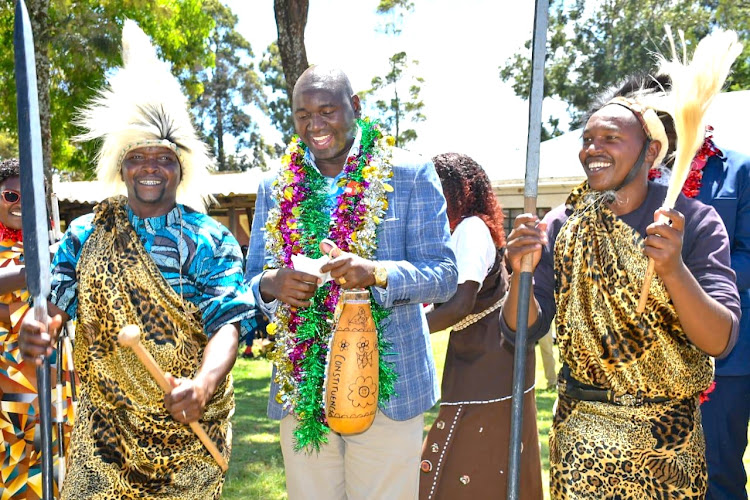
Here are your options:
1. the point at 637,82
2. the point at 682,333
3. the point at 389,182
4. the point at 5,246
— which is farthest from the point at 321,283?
the point at 5,246

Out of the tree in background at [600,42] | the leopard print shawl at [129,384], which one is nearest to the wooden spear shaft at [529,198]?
the leopard print shawl at [129,384]


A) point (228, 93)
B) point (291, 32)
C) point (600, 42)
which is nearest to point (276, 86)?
point (228, 93)

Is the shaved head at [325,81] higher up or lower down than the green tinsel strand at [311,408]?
higher up

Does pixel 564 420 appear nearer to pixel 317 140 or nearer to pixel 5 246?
pixel 317 140

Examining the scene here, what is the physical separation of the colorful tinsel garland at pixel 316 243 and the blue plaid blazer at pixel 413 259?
5 cm

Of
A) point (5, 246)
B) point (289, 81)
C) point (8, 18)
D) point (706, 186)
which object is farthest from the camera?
point (8, 18)

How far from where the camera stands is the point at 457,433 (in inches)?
161

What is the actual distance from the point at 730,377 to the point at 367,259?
2.07m

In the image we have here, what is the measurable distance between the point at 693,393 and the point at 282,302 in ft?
5.48

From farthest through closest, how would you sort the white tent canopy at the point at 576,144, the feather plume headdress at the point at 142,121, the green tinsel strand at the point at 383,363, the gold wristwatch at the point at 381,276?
the white tent canopy at the point at 576,144, the feather plume headdress at the point at 142,121, the green tinsel strand at the point at 383,363, the gold wristwatch at the point at 381,276

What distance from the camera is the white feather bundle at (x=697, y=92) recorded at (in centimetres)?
251

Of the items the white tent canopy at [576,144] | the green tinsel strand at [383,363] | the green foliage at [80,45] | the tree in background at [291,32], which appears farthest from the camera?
the green foliage at [80,45]

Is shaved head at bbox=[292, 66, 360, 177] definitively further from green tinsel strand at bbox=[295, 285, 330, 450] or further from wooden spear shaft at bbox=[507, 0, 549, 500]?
wooden spear shaft at bbox=[507, 0, 549, 500]

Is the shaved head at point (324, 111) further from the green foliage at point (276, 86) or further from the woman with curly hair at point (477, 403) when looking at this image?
the green foliage at point (276, 86)
